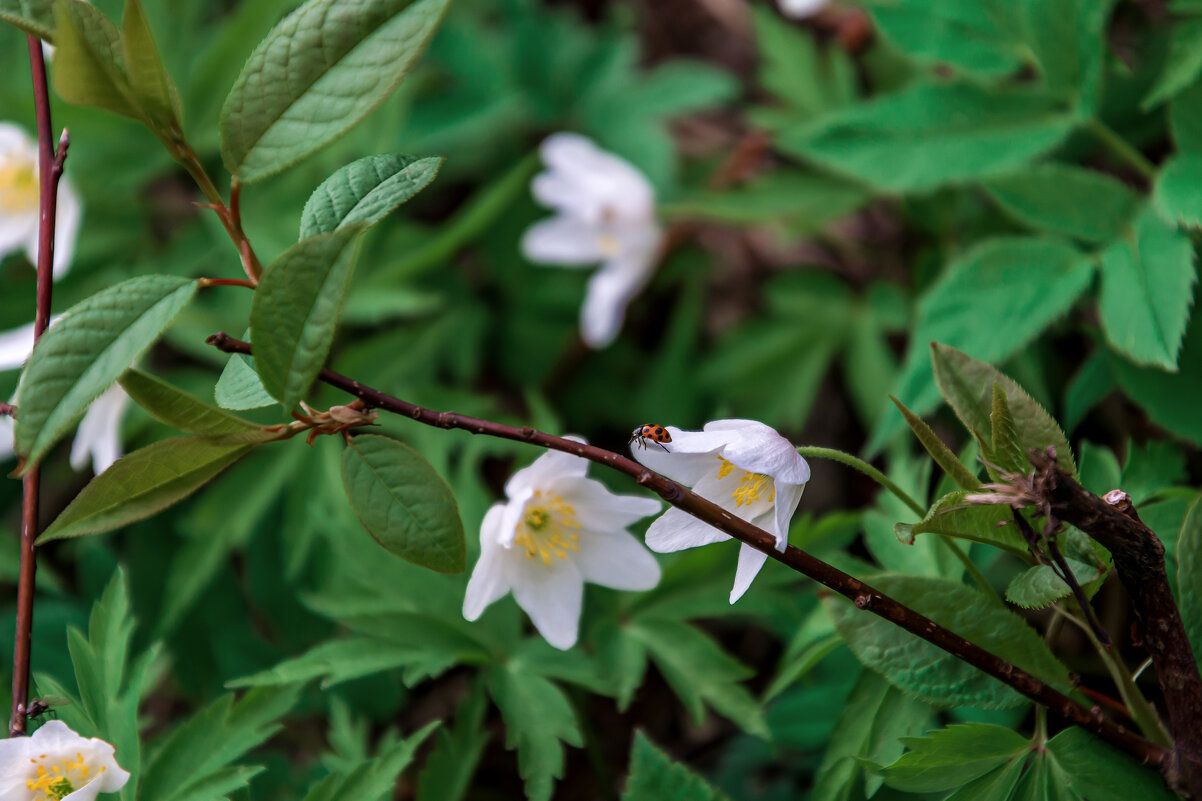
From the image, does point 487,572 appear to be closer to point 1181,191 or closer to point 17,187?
point 1181,191

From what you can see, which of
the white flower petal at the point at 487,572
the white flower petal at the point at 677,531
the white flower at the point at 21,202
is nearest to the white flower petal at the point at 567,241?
the white flower at the point at 21,202

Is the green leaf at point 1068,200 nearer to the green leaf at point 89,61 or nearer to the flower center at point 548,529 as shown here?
the flower center at point 548,529

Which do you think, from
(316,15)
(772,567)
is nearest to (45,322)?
(316,15)

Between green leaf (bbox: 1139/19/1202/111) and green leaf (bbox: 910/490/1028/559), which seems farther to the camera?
green leaf (bbox: 1139/19/1202/111)

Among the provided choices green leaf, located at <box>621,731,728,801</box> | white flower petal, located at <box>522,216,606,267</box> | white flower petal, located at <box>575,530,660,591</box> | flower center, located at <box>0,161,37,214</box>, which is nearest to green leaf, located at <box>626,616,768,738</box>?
green leaf, located at <box>621,731,728,801</box>

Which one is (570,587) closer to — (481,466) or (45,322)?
(45,322)

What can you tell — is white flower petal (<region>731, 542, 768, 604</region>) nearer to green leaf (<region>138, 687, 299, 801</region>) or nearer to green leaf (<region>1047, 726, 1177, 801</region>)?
green leaf (<region>1047, 726, 1177, 801</region>)
